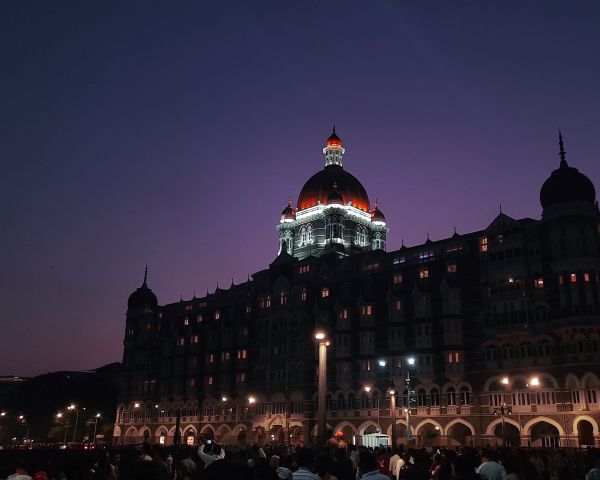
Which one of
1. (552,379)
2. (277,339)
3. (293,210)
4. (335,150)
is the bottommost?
(552,379)

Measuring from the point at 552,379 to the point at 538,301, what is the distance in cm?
768

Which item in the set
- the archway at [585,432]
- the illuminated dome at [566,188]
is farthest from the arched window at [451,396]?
the illuminated dome at [566,188]

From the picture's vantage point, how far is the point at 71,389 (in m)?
126

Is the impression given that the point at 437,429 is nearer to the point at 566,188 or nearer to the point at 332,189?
the point at 566,188

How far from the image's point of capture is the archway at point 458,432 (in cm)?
6426

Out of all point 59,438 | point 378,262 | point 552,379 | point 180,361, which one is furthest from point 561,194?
point 59,438

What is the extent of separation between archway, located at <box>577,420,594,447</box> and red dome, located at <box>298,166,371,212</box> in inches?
2024

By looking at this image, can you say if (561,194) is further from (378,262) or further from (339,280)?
(339,280)

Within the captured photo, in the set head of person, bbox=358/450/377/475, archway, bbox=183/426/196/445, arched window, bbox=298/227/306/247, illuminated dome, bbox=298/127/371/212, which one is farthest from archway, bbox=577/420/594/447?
archway, bbox=183/426/196/445

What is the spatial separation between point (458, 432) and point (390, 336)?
13.2 m

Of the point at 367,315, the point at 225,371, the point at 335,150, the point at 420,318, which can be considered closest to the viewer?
the point at 420,318

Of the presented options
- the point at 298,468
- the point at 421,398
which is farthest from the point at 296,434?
the point at 298,468

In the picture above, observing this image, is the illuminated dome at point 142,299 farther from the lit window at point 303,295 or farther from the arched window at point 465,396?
the arched window at point 465,396

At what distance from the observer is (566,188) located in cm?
6378
